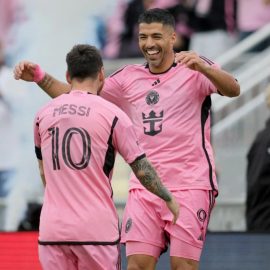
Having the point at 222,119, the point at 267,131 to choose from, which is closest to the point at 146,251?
the point at 267,131

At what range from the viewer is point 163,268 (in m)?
8.61

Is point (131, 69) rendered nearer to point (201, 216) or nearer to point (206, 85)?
point (206, 85)

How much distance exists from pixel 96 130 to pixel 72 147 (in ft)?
0.53

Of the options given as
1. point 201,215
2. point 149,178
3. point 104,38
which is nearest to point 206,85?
point 201,215

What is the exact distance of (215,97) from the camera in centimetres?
1306

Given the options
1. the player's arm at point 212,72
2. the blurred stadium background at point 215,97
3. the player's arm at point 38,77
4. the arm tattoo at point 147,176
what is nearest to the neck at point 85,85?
the arm tattoo at point 147,176

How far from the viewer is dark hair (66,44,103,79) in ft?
20.8

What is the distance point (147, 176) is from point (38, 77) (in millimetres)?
1435

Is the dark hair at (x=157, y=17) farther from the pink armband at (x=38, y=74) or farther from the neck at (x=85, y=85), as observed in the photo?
the neck at (x=85, y=85)

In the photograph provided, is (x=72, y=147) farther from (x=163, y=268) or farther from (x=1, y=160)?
(x=1, y=160)

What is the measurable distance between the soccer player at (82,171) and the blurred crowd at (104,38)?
6.36 meters

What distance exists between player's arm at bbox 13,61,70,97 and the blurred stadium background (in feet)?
16.4

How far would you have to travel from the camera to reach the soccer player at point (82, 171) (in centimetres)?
621

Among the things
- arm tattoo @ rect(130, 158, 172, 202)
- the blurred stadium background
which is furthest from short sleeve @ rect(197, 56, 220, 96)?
the blurred stadium background
